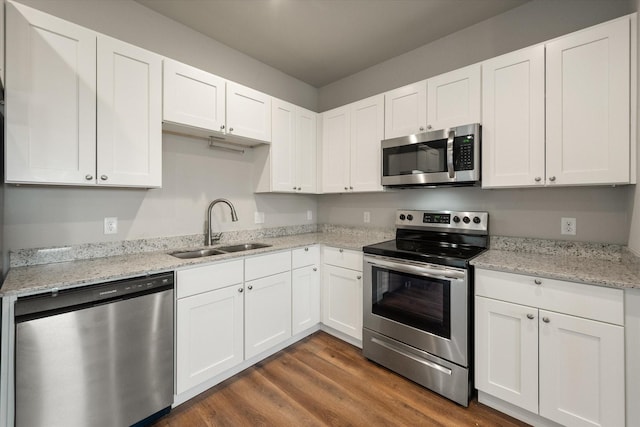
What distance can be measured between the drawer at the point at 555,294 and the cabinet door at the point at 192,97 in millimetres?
2199

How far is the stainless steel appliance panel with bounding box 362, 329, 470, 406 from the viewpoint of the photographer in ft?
5.71

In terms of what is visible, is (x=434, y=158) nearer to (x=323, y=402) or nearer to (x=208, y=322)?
(x=323, y=402)

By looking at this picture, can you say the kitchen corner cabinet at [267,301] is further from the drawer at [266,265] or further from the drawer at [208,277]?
the drawer at [208,277]

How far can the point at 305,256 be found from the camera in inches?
99.4

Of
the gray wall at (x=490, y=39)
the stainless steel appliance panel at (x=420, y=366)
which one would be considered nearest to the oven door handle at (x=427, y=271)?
the stainless steel appliance panel at (x=420, y=366)

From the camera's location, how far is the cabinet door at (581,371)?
4.31 ft

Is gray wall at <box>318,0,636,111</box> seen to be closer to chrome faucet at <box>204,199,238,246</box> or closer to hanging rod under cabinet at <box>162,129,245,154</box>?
hanging rod under cabinet at <box>162,129,245,154</box>

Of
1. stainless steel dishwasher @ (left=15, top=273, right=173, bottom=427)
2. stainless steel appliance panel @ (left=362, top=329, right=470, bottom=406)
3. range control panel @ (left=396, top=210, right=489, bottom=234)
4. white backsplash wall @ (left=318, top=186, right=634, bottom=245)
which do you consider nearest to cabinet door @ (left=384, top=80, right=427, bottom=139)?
white backsplash wall @ (left=318, top=186, right=634, bottom=245)

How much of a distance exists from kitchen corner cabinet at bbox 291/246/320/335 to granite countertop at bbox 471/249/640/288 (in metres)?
1.37

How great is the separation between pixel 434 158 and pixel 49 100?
8.05ft

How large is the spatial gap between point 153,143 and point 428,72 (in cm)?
245

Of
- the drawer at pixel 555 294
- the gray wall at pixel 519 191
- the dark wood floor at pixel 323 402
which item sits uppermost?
the gray wall at pixel 519 191

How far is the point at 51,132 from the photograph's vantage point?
146 cm

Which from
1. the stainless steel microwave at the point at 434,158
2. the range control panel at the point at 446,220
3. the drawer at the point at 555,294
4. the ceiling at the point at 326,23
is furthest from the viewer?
the range control panel at the point at 446,220
